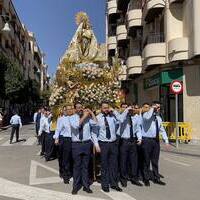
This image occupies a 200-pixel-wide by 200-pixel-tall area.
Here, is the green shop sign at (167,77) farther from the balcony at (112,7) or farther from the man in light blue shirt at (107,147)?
the balcony at (112,7)

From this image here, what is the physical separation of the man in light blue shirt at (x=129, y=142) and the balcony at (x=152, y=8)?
54.6ft

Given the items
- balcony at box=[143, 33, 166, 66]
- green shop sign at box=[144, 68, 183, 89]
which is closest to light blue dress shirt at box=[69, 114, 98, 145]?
green shop sign at box=[144, 68, 183, 89]

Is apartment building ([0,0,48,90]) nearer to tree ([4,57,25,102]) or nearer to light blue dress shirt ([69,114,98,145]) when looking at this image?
tree ([4,57,25,102])

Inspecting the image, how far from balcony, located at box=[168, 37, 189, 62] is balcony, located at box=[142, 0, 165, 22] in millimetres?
2780

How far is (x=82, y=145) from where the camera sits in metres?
9.92

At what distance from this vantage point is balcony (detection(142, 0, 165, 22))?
26.6m

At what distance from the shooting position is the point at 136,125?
1088cm

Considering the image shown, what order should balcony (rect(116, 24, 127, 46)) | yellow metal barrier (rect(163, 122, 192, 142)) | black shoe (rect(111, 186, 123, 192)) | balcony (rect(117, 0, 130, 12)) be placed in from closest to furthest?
1. black shoe (rect(111, 186, 123, 192))
2. yellow metal barrier (rect(163, 122, 192, 142))
3. balcony (rect(116, 24, 127, 46))
4. balcony (rect(117, 0, 130, 12))

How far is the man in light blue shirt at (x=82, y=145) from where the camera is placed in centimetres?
989

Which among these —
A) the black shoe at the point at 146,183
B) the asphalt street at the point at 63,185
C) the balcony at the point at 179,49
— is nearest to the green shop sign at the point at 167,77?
the balcony at the point at 179,49

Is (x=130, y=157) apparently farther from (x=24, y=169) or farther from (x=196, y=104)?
(x=196, y=104)

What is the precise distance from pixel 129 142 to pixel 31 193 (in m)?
2.43

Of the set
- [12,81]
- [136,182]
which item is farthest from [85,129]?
[12,81]

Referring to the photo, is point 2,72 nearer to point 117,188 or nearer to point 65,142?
point 65,142
